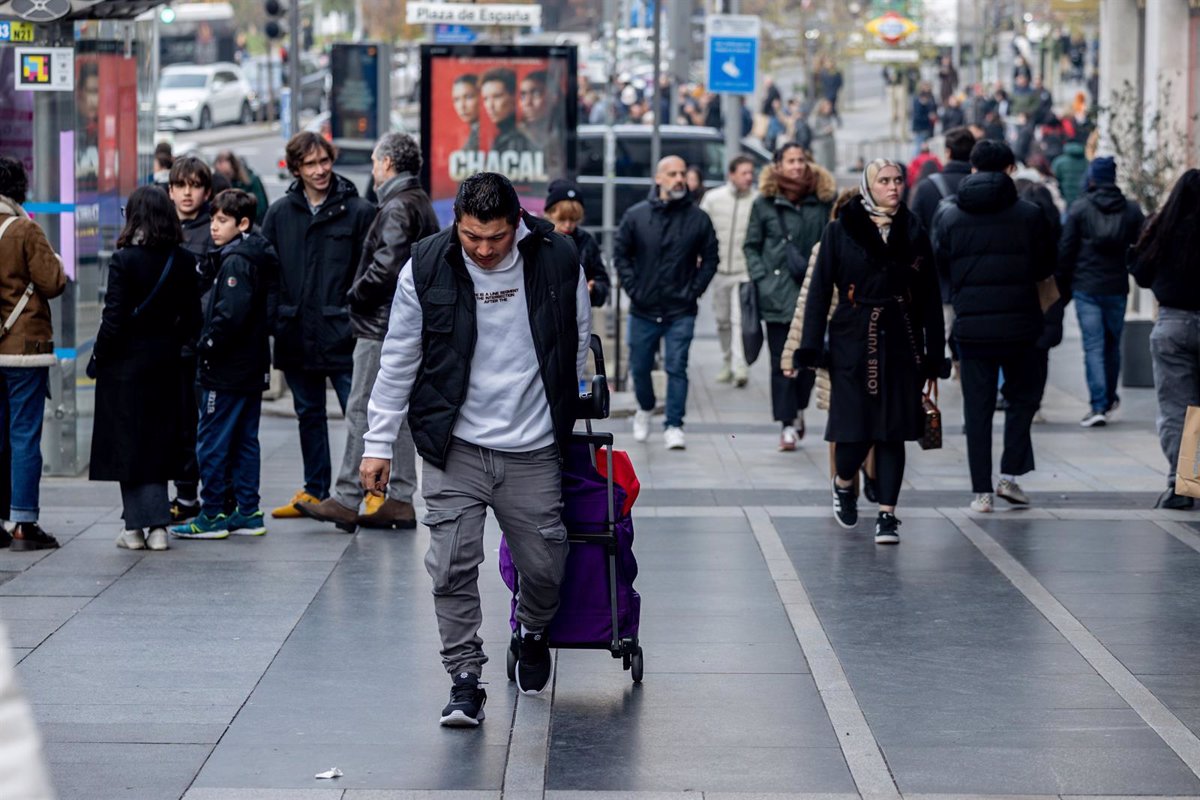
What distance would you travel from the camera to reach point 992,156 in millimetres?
9391

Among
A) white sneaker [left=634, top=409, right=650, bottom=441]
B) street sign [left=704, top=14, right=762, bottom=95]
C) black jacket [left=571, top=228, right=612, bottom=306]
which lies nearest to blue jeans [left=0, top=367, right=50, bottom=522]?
black jacket [left=571, top=228, right=612, bottom=306]

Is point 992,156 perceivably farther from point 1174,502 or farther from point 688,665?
point 688,665

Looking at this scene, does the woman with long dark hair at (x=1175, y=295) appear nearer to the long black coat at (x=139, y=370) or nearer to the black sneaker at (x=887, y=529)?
the black sneaker at (x=887, y=529)

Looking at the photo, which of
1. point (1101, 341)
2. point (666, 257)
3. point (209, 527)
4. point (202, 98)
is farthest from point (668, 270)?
point (202, 98)

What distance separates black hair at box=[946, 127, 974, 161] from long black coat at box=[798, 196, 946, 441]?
13.5ft

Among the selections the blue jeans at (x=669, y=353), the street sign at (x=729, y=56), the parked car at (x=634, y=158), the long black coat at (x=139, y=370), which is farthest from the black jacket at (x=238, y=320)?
the parked car at (x=634, y=158)

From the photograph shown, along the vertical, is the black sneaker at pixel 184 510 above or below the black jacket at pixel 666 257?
below

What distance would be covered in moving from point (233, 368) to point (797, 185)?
436cm

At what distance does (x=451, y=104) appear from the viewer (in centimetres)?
1533

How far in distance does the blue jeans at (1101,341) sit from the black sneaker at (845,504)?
415cm

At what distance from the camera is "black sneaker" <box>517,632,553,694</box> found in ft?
19.5

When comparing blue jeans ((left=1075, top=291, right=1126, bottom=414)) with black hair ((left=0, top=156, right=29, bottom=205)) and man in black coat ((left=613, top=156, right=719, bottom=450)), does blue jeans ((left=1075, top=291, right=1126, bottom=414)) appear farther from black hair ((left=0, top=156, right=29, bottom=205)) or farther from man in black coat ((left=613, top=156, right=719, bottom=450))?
black hair ((left=0, top=156, right=29, bottom=205))

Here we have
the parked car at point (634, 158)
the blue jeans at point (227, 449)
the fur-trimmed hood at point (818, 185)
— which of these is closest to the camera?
the blue jeans at point (227, 449)

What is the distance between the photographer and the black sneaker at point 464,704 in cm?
564
